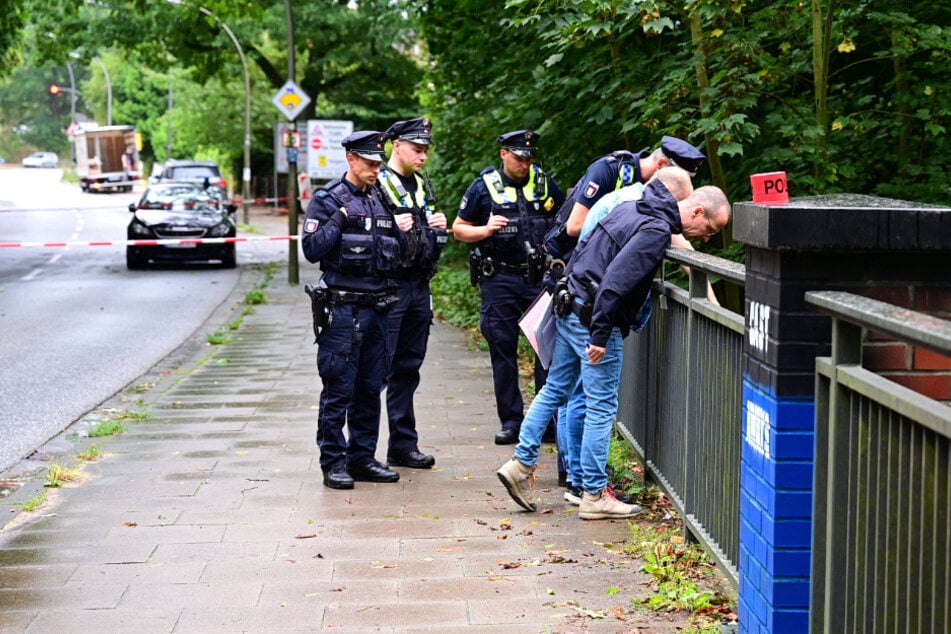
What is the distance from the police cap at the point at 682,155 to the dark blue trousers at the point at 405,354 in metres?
1.85

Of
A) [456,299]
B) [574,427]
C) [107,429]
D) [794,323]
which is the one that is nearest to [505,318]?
[574,427]

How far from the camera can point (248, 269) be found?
24344mm

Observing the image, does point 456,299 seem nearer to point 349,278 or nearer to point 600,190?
point 349,278

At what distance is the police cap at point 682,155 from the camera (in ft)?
19.7

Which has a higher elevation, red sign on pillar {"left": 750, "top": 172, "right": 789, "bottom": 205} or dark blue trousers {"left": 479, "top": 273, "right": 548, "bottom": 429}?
red sign on pillar {"left": 750, "top": 172, "right": 789, "bottom": 205}

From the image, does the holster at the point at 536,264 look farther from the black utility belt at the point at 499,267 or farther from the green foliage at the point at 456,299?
the green foliage at the point at 456,299

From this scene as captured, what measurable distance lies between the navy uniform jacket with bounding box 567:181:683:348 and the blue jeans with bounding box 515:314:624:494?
22cm

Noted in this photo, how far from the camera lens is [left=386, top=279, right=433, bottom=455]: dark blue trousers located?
24.2 ft

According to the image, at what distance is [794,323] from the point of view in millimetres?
3406

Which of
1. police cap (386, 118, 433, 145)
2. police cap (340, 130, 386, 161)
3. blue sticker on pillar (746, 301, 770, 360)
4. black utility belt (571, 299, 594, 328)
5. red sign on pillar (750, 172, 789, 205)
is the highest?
police cap (386, 118, 433, 145)

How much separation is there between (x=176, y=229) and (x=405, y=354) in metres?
17.3

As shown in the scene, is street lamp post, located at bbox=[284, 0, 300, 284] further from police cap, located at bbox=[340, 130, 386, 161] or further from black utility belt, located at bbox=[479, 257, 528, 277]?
police cap, located at bbox=[340, 130, 386, 161]

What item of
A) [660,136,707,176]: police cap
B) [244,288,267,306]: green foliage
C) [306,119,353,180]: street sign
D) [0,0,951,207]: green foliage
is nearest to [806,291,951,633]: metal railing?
[660,136,707,176]: police cap

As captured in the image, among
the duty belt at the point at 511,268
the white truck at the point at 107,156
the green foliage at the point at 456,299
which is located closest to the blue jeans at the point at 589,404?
the duty belt at the point at 511,268
